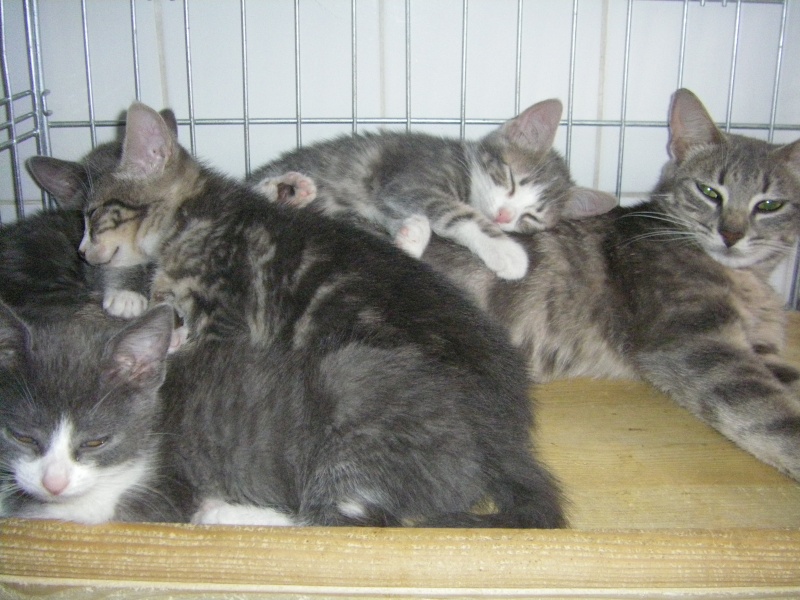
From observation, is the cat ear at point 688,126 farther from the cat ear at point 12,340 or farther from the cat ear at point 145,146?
the cat ear at point 12,340

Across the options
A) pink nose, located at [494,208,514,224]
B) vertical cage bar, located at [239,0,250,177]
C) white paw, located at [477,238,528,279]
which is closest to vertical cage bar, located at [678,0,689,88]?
pink nose, located at [494,208,514,224]

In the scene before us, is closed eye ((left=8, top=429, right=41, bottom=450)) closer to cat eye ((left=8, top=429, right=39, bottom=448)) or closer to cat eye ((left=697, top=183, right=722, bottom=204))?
cat eye ((left=8, top=429, right=39, bottom=448))

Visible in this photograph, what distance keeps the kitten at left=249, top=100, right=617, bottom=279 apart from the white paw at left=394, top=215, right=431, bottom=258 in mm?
48

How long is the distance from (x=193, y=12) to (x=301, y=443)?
148cm

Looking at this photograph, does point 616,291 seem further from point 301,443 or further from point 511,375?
point 301,443

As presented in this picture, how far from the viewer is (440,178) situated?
6.15ft

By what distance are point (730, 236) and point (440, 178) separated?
77cm

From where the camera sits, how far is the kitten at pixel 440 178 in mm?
1854

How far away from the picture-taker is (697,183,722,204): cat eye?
68.4 inches

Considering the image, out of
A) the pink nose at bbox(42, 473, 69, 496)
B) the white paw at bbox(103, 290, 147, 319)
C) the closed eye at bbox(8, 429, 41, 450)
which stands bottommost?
the pink nose at bbox(42, 473, 69, 496)

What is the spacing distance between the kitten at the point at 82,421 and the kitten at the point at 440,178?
0.76 metres

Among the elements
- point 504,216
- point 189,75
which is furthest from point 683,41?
point 189,75

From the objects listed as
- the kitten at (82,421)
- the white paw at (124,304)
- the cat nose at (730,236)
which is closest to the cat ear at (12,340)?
the kitten at (82,421)

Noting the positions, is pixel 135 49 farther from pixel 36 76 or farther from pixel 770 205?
pixel 770 205
